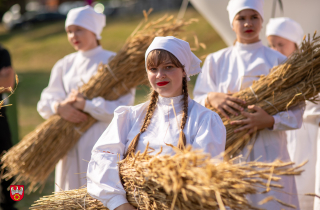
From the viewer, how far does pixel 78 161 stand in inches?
125

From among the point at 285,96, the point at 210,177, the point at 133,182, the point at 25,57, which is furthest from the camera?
the point at 25,57

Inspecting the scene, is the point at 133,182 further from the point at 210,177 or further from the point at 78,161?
the point at 78,161

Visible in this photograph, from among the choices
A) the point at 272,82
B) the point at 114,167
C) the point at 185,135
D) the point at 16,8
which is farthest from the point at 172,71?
the point at 16,8

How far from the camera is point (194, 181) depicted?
1.41m

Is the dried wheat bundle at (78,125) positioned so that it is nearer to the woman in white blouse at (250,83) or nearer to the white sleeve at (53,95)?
the white sleeve at (53,95)

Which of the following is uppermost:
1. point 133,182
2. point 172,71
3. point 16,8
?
point 16,8

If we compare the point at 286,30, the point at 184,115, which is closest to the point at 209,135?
the point at 184,115

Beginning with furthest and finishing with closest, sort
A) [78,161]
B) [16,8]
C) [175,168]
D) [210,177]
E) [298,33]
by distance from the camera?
[16,8], [298,33], [78,161], [175,168], [210,177]

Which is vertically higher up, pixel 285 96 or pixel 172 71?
pixel 172 71

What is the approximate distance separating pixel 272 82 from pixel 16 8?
2831 cm

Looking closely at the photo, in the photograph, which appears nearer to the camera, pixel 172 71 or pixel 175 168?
pixel 175 168

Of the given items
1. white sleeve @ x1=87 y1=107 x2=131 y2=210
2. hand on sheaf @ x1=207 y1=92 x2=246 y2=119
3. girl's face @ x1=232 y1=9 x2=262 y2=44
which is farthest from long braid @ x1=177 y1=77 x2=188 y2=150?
girl's face @ x1=232 y1=9 x2=262 y2=44

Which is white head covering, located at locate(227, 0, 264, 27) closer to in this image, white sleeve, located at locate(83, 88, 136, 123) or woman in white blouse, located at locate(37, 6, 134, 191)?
woman in white blouse, located at locate(37, 6, 134, 191)

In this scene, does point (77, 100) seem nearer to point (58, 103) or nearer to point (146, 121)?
point (58, 103)
